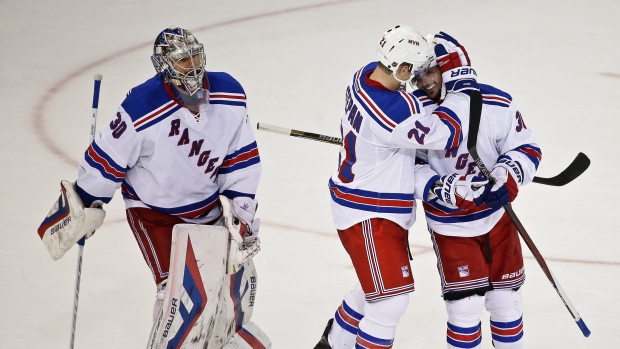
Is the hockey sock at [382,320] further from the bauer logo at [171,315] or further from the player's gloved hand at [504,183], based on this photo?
the bauer logo at [171,315]

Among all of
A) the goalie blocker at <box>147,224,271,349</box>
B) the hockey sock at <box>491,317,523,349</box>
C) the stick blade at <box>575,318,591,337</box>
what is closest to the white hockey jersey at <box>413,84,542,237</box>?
the hockey sock at <box>491,317,523,349</box>

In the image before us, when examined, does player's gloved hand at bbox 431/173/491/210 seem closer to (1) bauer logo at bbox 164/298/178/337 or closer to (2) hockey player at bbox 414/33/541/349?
(2) hockey player at bbox 414/33/541/349

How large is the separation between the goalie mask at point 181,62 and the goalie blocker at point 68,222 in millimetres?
472

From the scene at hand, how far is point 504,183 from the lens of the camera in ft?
10.6

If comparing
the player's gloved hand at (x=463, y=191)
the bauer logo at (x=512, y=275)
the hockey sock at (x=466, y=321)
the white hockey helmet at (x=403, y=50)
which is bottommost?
the hockey sock at (x=466, y=321)

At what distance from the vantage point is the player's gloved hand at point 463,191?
320 centimetres

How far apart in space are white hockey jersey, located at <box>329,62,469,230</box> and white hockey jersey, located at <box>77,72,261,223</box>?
12.8 inches

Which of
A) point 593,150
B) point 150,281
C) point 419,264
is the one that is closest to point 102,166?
point 150,281

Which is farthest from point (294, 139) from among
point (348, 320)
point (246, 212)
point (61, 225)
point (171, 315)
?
point (171, 315)

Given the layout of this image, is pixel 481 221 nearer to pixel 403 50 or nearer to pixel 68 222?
pixel 403 50

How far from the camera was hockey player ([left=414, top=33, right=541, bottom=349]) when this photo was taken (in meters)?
3.29

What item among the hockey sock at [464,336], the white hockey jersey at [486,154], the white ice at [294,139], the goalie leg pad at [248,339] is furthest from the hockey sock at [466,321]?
the goalie leg pad at [248,339]

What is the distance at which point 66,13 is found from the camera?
7465 mm

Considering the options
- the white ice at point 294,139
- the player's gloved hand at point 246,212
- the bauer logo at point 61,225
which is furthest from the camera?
the white ice at point 294,139
